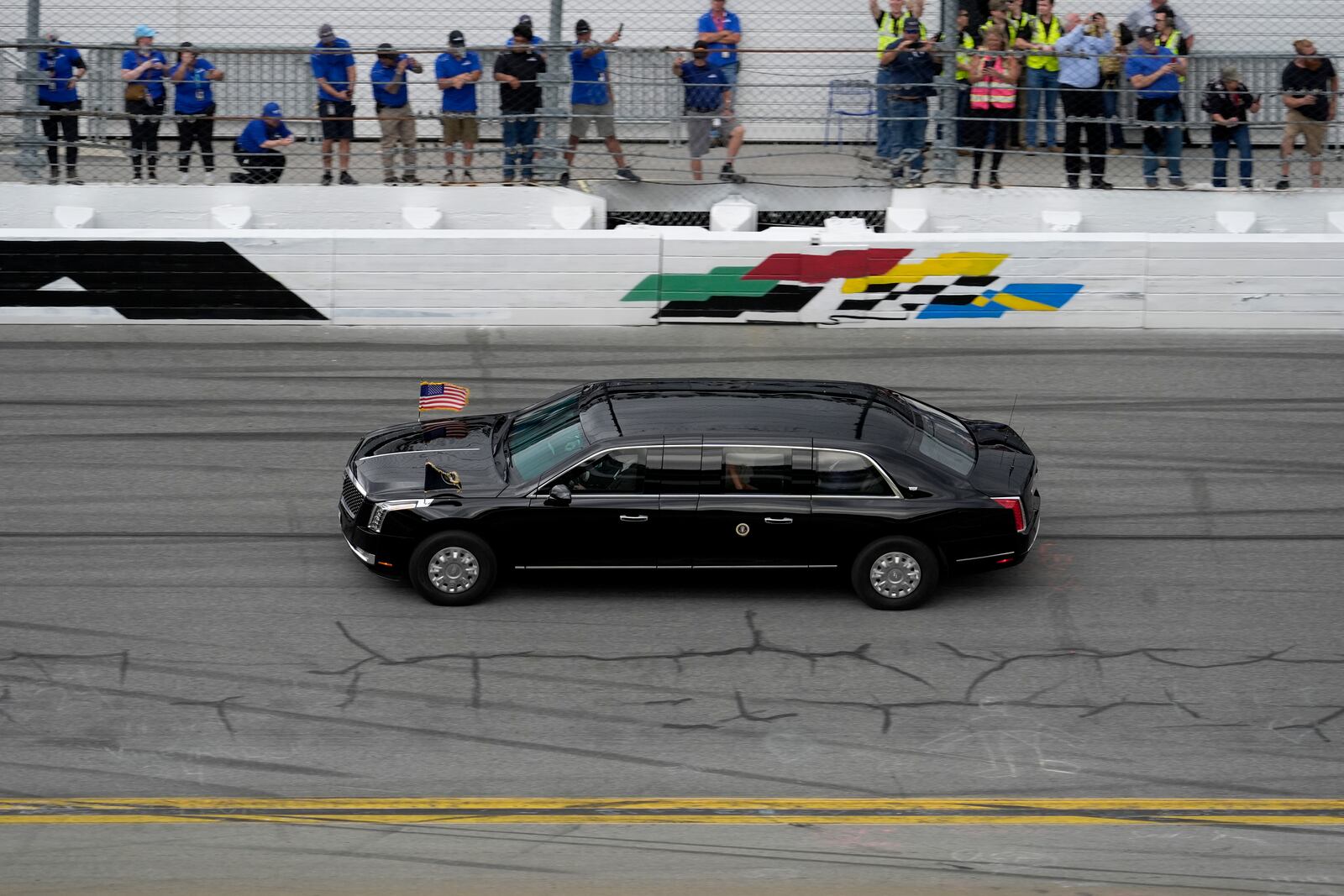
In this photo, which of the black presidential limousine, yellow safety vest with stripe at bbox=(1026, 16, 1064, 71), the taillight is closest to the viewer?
the black presidential limousine

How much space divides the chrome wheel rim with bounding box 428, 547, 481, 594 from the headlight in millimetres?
328

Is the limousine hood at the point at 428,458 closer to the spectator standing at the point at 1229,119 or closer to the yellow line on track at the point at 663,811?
the yellow line on track at the point at 663,811

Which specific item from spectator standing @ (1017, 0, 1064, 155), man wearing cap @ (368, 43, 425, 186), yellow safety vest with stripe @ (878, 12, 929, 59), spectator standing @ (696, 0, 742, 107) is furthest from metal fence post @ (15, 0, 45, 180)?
spectator standing @ (1017, 0, 1064, 155)

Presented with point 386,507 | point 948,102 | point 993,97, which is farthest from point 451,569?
point 993,97

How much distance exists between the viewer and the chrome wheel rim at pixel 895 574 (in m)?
9.64

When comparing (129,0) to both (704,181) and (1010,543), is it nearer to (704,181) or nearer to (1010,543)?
(704,181)

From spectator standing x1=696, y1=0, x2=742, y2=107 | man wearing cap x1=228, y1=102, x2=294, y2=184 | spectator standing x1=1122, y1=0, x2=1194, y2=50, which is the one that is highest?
spectator standing x1=1122, y1=0, x2=1194, y2=50

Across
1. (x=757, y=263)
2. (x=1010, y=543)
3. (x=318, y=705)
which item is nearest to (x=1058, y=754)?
(x=1010, y=543)

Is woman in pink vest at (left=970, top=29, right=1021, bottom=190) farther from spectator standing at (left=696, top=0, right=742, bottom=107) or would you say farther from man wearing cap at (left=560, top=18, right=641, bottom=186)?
man wearing cap at (left=560, top=18, right=641, bottom=186)

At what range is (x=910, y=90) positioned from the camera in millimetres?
15492

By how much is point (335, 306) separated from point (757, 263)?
410 centimetres

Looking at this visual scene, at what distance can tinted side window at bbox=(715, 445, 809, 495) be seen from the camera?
9.59 meters

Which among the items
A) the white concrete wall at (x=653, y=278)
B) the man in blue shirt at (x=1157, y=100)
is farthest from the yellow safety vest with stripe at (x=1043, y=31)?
the white concrete wall at (x=653, y=278)

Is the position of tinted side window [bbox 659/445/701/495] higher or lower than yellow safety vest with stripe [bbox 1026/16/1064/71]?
lower
